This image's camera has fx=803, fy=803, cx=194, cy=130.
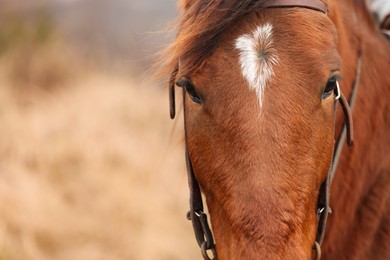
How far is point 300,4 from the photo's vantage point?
2.60m

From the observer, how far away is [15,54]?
10.5 meters

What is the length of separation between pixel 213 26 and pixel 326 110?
44 centimetres

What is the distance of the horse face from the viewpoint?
2.34m

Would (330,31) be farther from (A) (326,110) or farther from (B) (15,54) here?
(B) (15,54)

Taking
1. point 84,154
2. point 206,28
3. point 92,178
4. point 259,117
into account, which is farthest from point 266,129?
point 84,154

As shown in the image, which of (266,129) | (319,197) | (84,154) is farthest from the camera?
(84,154)

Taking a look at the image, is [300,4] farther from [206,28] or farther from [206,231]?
[206,231]

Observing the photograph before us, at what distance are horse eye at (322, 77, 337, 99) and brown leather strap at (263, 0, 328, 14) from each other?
27 centimetres

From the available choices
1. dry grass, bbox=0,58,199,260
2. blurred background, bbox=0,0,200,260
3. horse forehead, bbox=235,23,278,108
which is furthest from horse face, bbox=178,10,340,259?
dry grass, bbox=0,58,199,260

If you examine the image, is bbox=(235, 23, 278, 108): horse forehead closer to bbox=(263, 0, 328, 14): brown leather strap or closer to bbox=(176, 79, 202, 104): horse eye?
bbox=(263, 0, 328, 14): brown leather strap

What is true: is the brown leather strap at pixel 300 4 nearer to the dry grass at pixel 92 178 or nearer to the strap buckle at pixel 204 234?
the strap buckle at pixel 204 234

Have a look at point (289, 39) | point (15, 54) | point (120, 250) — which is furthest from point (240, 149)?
point (15, 54)

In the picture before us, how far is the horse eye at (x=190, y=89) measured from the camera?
254 centimetres

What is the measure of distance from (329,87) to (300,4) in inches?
11.6
